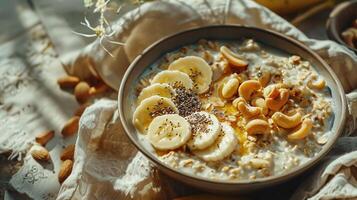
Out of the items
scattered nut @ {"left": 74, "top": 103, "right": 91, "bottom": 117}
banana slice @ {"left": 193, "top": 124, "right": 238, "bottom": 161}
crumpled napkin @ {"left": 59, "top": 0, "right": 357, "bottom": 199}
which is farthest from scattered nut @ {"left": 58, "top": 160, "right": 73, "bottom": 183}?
banana slice @ {"left": 193, "top": 124, "right": 238, "bottom": 161}

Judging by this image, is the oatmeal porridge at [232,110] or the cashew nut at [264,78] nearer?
the oatmeal porridge at [232,110]

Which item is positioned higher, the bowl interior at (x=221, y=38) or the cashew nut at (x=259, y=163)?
the bowl interior at (x=221, y=38)

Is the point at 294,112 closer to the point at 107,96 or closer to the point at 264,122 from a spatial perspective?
the point at 264,122

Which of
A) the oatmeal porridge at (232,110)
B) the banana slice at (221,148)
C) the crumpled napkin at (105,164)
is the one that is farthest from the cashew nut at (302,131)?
the crumpled napkin at (105,164)

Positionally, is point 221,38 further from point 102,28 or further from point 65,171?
point 65,171

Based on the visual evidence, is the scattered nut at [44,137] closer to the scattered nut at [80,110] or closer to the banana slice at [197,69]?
the scattered nut at [80,110]

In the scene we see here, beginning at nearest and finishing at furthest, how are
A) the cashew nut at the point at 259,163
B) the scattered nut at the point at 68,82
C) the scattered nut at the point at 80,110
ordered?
the cashew nut at the point at 259,163, the scattered nut at the point at 80,110, the scattered nut at the point at 68,82

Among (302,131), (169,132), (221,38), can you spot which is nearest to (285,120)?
(302,131)
